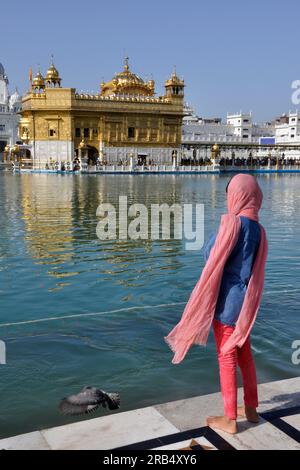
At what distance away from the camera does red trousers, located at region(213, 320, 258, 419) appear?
3211 mm

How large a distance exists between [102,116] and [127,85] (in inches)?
265

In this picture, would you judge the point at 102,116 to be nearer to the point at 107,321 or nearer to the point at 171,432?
the point at 107,321

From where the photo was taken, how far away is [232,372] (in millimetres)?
3229

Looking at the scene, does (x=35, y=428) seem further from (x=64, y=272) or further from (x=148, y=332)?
(x=64, y=272)

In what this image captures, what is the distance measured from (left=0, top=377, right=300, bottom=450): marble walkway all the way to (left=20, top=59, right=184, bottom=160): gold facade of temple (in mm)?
61244

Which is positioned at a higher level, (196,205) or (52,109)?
(52,109)

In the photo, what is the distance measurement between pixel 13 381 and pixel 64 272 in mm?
4007

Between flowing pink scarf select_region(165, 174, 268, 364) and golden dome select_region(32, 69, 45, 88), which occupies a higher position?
golden dome select_region(32, 69, 45, 88)

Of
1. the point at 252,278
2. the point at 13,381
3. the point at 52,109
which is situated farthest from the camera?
the point at 52,109

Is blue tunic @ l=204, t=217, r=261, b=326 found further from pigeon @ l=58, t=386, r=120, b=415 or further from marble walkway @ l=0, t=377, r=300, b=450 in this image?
pigeon @ l=58, t=386, r=120, b=415

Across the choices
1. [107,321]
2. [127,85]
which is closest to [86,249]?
[107,321]

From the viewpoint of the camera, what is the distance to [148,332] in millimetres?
5574

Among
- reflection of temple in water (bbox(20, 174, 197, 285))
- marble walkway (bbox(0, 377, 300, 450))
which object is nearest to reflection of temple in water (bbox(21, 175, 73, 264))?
reflection of temple in water (bbox(20, 174, 197, 285))
